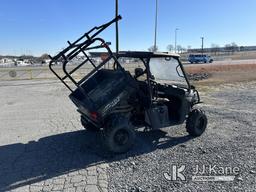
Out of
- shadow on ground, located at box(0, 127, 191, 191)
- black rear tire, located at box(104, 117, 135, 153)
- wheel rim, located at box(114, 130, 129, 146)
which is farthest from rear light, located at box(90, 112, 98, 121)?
shadow on ground, located at box(0, 127, 191, 191)

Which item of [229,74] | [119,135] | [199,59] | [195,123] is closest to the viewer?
[119,135]

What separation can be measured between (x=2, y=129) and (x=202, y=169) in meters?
5.78

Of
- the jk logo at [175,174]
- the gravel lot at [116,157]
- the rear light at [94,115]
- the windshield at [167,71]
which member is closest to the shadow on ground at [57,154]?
the gravel lot at [116,157]

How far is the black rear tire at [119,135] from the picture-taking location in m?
5.38

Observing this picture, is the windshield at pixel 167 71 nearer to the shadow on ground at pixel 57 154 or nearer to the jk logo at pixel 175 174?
the shadow on ground at pixel 57 154

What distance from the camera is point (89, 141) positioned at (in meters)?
6.36

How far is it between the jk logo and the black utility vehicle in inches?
49.1

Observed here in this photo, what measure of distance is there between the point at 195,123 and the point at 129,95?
1.93m

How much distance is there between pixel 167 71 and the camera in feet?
21.4

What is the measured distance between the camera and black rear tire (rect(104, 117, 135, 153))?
538 cm

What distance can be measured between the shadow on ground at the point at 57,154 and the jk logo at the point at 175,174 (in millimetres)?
998

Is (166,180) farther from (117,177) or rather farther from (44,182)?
(44,182)

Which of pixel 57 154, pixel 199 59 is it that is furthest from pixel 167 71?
pixel 199 59
